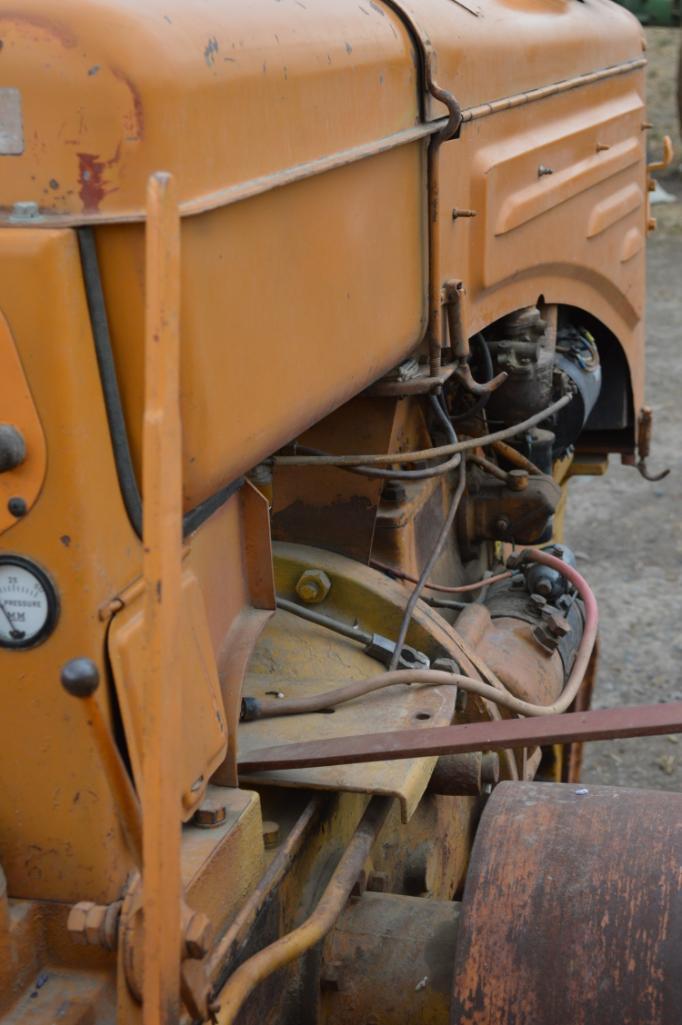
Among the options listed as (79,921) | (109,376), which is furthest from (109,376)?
(79,921)

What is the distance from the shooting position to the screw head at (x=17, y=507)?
1176 mm

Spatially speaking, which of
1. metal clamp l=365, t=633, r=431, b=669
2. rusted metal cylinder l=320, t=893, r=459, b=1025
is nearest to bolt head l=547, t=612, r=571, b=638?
metal clamp l=365, t=633, r=431, b=669

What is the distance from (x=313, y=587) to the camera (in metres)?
2.06

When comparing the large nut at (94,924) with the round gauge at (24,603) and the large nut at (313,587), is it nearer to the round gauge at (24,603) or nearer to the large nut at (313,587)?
the round gauge at (24,603)

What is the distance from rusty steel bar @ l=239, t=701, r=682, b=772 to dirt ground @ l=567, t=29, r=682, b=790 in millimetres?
2095

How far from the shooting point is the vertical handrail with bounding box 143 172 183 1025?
1.04 meters

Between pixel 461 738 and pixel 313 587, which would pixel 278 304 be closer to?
pixel 461 738

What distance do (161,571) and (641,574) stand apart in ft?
13.6

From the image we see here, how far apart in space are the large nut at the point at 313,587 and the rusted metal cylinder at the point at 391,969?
548 millimetres

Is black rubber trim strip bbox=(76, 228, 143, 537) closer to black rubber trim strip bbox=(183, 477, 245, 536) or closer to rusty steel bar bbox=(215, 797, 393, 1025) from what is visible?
black rubber trim strip bbox=(183, 477, 245, 536)

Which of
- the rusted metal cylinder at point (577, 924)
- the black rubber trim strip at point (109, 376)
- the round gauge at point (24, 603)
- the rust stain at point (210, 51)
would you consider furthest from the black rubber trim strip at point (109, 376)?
the rusted metal cylinder at point (577, 924)

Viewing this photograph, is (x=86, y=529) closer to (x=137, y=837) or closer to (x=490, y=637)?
(x=137, y=837)

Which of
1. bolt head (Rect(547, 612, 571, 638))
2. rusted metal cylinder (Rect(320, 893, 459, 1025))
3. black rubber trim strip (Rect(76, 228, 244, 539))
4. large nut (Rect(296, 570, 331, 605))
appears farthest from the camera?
bolt head (Rect(547, 612, 571, 638))

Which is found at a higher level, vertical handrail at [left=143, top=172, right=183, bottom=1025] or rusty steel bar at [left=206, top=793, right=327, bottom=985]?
vertical handrail at [left=143, top=172, right=183, bottom=1025]
